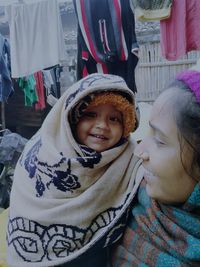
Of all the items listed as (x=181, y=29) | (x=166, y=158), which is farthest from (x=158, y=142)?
(x=181, y=29)

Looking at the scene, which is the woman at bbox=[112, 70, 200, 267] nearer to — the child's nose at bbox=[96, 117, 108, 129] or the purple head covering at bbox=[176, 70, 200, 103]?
the purple head covering at bbox=[176, 70, 200, 103]

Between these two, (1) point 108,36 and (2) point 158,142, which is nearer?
(2) point 158,142

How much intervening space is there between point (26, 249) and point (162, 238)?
1.45ft

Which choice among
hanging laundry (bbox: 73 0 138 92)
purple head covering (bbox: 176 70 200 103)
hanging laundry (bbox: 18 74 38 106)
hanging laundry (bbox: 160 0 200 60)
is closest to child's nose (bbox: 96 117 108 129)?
purple head covering (bbox: 176 70 200 103)

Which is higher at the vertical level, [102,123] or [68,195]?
[102,123]

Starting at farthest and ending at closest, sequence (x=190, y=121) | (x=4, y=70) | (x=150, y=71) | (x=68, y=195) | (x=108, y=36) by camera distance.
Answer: (x=150, y=71) → (x=4, y=70) → (x=108, y=36) → (x=68, y=195) → (x=190, y=121)

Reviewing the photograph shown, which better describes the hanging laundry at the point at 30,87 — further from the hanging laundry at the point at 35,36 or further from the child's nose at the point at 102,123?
the child's nose at the point at 102,123

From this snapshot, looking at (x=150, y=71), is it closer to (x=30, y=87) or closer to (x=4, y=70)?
(x=30, y=87)

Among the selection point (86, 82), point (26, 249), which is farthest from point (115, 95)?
point (26, 249)

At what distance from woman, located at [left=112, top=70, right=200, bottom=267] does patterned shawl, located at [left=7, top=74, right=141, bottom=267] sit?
15 cm

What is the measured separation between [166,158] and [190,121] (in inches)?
4.0

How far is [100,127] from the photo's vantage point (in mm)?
1101

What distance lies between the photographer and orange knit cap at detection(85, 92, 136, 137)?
1.09 meters

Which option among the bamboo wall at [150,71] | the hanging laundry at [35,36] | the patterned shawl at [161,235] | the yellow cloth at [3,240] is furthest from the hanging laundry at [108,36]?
the patterned shawl at [161,235]
